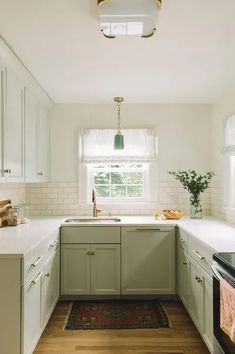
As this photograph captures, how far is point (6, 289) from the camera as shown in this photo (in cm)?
183

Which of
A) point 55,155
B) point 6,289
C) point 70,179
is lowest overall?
point 6,289

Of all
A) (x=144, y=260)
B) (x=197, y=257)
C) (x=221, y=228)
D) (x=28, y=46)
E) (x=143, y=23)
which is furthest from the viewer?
(x=144, y=260)

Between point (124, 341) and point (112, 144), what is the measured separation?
213 centimetres

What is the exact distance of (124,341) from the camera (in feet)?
7.82

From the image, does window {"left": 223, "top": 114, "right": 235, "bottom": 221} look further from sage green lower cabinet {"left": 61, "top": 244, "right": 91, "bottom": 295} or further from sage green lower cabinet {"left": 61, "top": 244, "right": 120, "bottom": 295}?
sage green lower cabinet {"left": 61, "top": 244, "right": 91, "bottom": 295}

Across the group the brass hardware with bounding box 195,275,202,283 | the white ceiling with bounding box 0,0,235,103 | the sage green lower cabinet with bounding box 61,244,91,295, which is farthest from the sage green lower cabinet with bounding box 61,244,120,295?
the white ceiling with bounding box 0,0,235,103

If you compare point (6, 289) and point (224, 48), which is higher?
point (224, 48)

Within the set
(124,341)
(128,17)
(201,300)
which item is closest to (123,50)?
(128,17)

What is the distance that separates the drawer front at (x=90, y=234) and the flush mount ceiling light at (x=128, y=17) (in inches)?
71.8

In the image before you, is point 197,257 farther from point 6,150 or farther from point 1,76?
point 1,76

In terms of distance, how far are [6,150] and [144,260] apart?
1703 millimetres

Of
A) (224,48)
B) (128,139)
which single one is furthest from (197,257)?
(128,139)

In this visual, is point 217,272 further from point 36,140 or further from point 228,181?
point 36,140

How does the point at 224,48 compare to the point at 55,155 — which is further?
the point at 55,155
